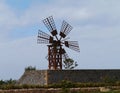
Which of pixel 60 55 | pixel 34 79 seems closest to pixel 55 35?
pixel 60 55

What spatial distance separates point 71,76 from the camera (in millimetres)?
35688

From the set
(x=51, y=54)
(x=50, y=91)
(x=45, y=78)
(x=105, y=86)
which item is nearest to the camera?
(x=50, y=91)

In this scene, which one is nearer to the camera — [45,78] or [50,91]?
[50,91]

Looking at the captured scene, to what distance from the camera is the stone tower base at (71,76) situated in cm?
3519

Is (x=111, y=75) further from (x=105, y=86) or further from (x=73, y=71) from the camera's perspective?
(x=105, y=86)

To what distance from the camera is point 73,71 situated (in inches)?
1411

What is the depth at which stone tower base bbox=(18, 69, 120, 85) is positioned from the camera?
115ft

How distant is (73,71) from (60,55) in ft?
17.0

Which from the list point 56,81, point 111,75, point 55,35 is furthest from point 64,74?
point 55,35

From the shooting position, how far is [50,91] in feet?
96.2

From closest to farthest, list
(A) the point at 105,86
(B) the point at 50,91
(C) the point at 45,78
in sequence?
(B) the point at 50,91, (A) the point at 105,86, (C) the point at 45,78

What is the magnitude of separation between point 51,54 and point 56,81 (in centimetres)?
551

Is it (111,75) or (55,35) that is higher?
(55,35)

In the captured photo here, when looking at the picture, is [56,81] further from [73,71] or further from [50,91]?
[50,91]
